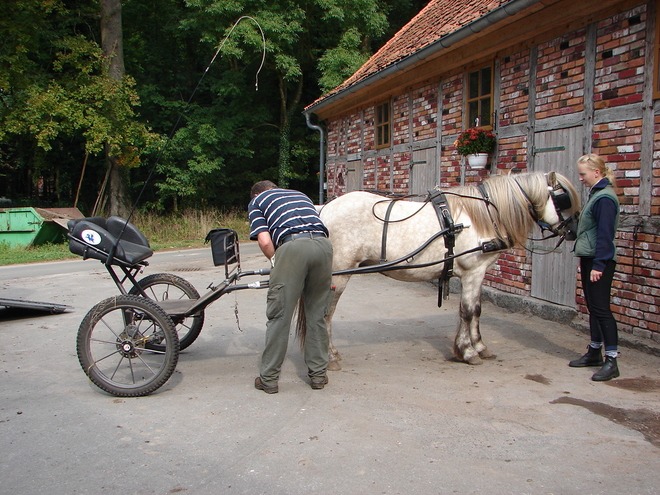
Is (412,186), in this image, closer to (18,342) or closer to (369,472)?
(18,342)

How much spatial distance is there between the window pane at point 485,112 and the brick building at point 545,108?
0.02 meters

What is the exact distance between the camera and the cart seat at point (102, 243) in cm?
462

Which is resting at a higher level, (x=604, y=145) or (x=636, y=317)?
(x=604, y=145)

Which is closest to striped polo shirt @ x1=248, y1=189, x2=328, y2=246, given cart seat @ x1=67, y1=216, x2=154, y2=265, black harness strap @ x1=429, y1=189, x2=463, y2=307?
cart seat @ x1=67, y1=216, x2=154, y2=265

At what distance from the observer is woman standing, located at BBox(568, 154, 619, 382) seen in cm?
471

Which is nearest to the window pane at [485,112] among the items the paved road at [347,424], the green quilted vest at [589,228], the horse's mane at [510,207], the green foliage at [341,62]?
the horse's mane at [510,207]

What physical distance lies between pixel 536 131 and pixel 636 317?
2.74m

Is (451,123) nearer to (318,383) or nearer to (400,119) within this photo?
(400,119)

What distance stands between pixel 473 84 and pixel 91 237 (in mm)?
6470

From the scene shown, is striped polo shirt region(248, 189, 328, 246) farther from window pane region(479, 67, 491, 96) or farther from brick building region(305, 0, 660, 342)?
window pane region(479, 67, 491, 96)

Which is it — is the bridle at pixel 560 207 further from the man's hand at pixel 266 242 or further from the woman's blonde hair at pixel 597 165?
the man's hand at pixel 266 242

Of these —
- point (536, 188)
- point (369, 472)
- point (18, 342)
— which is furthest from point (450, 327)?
point (18, 342)

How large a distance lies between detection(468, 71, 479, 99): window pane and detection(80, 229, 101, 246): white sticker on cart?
630 centimetres

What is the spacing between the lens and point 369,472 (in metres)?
3.15
